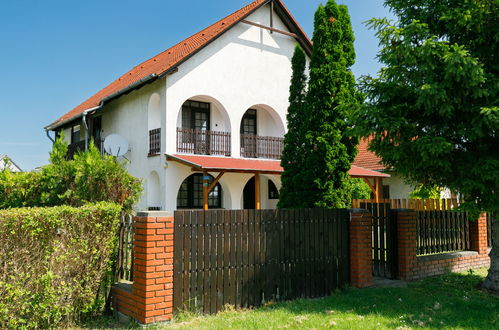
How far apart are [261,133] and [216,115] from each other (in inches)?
95.4

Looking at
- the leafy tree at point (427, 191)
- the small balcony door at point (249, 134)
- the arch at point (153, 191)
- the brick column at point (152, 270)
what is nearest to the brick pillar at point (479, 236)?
the leafy tree at point (427, 191)

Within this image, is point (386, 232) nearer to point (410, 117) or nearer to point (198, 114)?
point (410, 117)

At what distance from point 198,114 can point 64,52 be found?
225 inches

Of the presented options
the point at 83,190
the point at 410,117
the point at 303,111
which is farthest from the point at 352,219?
the point at 83,190

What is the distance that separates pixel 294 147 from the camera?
9.48m

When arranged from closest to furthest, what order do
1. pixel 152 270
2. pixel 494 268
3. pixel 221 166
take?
pixel 152 270
pixel 494 268
pixel 221 166

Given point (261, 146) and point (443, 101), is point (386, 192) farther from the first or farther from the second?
point (443, 101)

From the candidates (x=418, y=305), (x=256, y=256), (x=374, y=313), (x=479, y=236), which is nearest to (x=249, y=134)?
(x=479, y=236)

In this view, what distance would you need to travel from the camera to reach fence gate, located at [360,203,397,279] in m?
8.20

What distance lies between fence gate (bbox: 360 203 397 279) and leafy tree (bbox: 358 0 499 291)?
1090 mm

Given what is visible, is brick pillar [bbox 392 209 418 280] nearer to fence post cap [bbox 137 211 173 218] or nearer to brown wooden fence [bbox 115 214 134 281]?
fence post cap [bbox 137 211 173 218]

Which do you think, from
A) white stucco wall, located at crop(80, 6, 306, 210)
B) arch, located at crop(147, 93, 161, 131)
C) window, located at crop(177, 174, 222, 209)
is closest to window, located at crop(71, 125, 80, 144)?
white stucco wall, located at crop(80, 6, 306, 210)

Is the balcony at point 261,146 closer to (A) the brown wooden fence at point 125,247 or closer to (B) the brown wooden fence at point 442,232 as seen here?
(B) the brown wooden fence at point 442,232

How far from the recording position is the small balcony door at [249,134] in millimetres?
17453
